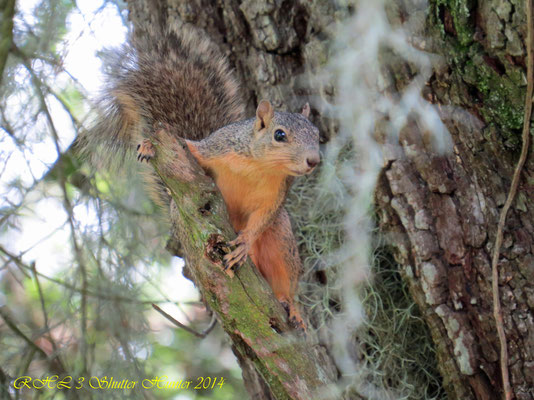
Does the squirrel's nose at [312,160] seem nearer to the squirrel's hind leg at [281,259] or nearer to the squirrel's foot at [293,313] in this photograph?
the squirrel's hind leg at [281,259]

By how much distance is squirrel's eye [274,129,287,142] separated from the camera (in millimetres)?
1800

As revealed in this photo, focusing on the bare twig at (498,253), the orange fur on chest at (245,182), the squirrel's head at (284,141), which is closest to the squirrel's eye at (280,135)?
the squirrel's head at (284,141)

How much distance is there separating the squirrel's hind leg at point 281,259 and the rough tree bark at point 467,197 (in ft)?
0.96

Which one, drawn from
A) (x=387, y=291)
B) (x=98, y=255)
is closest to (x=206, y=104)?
(x=98, y=255)

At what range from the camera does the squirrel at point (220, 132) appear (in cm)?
183

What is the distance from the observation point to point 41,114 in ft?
7.16

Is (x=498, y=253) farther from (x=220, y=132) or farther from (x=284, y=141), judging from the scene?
(x=220, y=132)

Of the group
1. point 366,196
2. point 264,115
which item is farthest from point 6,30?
point 366,196

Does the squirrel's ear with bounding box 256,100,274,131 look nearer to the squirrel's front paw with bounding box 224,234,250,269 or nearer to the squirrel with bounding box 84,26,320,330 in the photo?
the squirrel with bounding box 84,26,320,330

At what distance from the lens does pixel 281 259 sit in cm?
206

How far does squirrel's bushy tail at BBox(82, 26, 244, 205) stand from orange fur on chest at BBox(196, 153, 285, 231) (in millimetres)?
313

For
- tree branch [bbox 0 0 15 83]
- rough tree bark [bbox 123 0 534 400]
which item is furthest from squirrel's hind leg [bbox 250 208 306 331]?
tree branch [bbox 0 0 15 83]

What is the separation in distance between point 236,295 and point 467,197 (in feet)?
2.99

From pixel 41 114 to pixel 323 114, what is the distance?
114 centimetres
